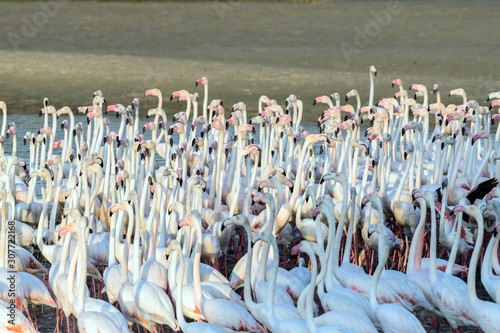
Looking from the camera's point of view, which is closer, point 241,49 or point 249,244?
point 249,244

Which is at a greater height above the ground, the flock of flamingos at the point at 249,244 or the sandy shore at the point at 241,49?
the sandy shore at the point at 241,49

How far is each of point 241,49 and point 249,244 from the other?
65.6 ft

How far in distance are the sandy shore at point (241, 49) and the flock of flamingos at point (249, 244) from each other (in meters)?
7.54

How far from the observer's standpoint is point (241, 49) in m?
25.7

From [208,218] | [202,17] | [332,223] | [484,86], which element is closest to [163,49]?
[202,17]

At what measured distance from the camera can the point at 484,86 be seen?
63.7 ft

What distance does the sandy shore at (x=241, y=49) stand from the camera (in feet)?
63.1

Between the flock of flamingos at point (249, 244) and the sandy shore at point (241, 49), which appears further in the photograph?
the sandy shore at point (241, 49)

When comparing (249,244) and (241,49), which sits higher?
(241,49)

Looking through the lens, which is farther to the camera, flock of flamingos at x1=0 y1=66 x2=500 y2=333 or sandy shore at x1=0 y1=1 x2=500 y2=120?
sandy shore at x1=0 y1=1 x2=500 y2=120

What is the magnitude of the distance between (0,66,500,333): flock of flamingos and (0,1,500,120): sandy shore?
7.54 metres

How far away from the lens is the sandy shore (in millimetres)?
19219

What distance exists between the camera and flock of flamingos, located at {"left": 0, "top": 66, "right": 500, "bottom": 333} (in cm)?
582

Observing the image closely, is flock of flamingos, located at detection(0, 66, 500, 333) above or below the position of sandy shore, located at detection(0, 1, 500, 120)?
below
